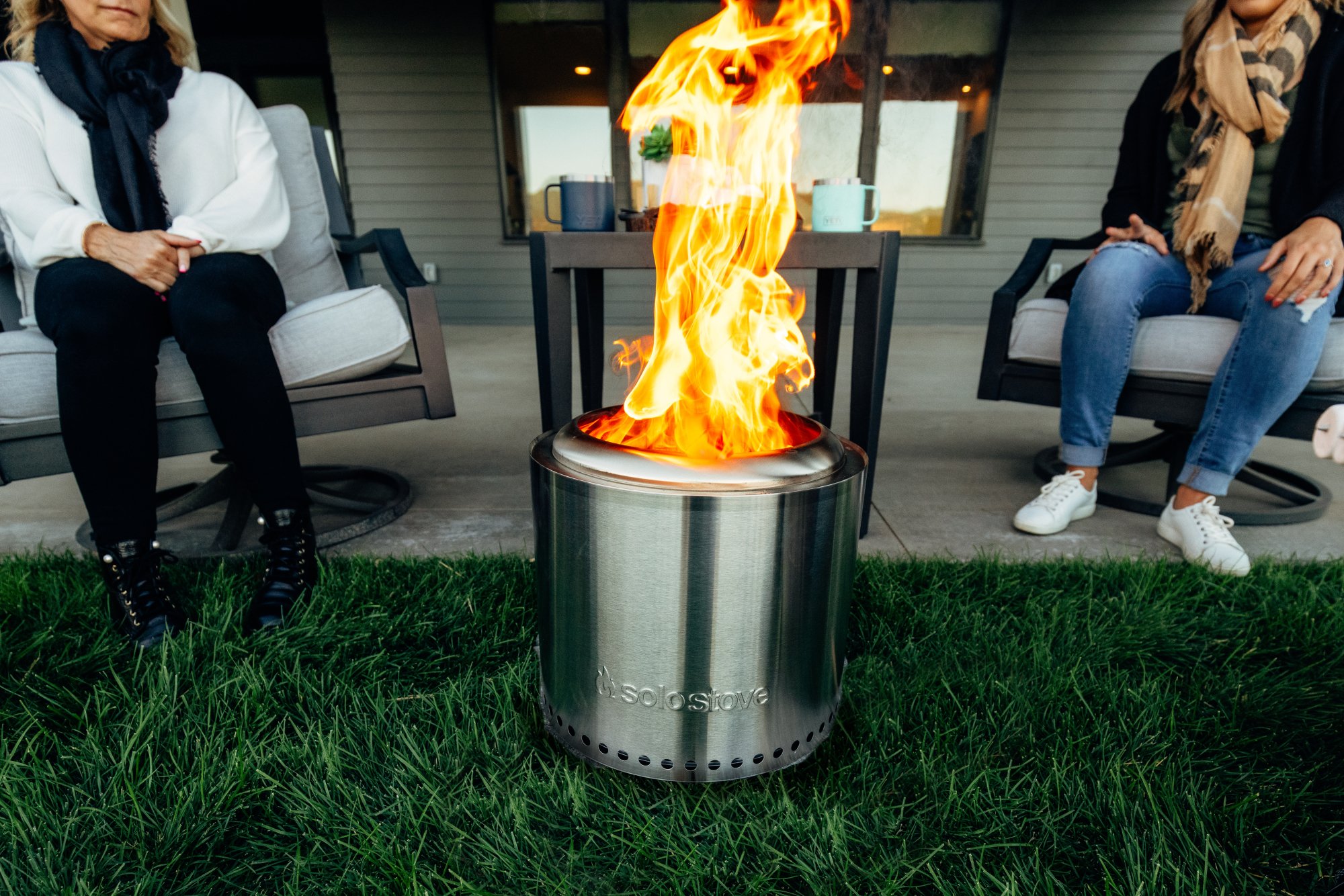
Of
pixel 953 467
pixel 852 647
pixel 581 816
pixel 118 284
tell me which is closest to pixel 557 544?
pixel 581 816

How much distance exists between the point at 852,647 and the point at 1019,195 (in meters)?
5.48

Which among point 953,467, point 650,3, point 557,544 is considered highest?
point 650,3

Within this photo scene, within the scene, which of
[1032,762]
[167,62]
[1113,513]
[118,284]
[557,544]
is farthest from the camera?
[1113,513]

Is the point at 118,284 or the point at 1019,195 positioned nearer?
the point at 118,284

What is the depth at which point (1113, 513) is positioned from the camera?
203 centimetres

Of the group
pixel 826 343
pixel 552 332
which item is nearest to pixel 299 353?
pixel 552 332

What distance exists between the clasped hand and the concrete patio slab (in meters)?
0.69

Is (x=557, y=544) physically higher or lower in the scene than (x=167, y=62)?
lower

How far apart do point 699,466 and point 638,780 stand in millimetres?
487

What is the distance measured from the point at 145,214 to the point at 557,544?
55.0 inches

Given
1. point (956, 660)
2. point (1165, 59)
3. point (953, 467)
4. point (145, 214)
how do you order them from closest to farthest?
point (956, 660)
point (145, 214)
point (1165, 59)
point (953, 467)

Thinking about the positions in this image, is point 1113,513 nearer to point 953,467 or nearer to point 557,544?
point 953,467

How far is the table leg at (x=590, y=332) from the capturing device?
236 centimetres

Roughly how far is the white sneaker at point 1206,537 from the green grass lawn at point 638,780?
0.19 metres
